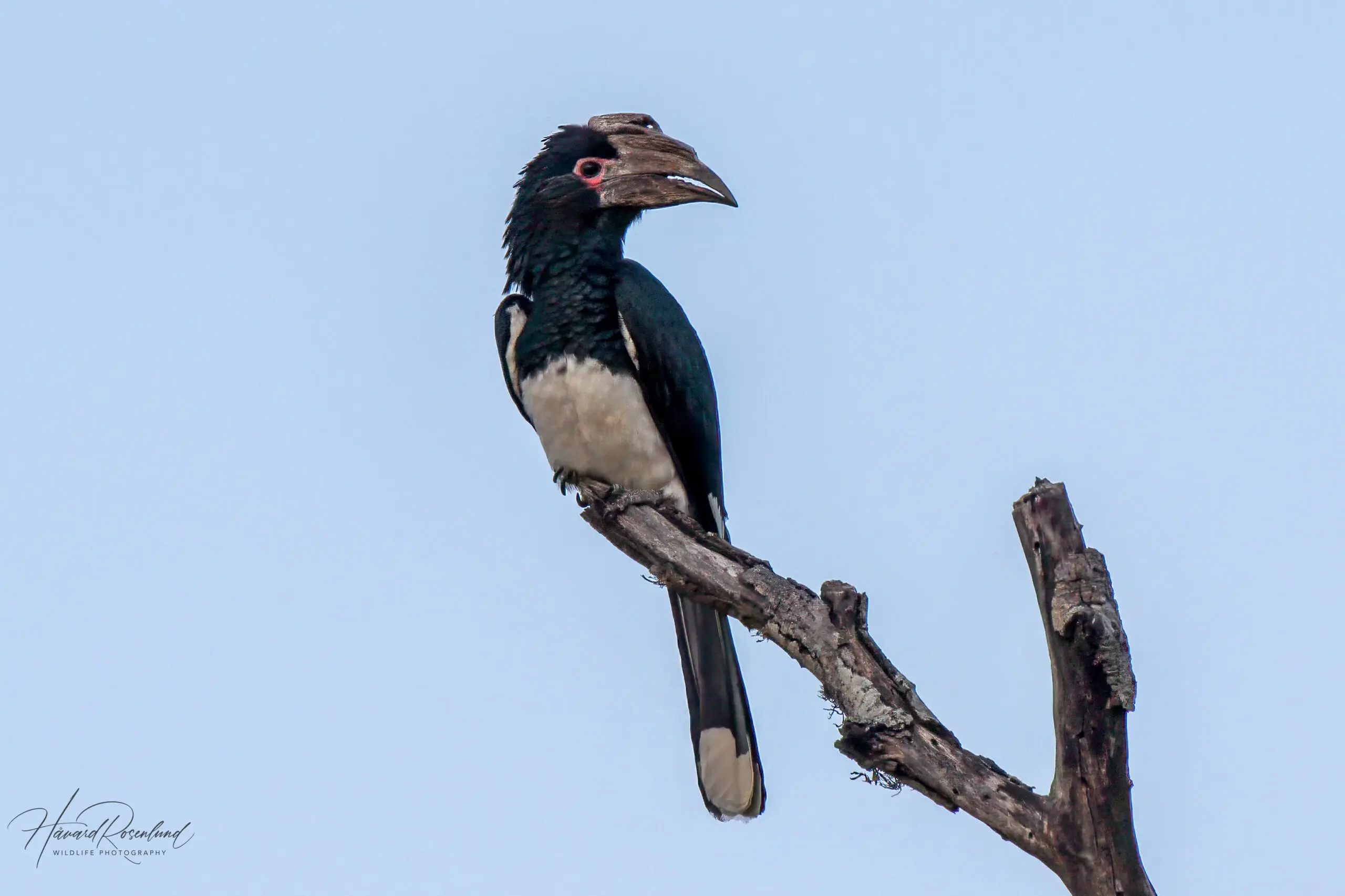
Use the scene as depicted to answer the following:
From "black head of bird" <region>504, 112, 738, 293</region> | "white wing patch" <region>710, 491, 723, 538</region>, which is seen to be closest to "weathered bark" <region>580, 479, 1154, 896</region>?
"white wing patch" <region>710, 491, 723, 538</region>

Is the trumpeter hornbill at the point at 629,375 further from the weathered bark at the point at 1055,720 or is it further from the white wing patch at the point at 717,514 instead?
the weathered bark at the point at 1055,720

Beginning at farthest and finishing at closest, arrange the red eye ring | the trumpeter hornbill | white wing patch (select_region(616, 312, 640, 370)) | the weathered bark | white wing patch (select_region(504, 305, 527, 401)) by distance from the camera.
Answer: the red eye ring, white wing patch (select_region(504, 305, 527, 401)), white wing patch (select_region(616, 312, 640, 370)), the trumpeter hornbill, the weathered bark

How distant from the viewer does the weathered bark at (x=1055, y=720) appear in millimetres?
3248

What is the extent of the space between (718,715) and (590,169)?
2391 millimetres

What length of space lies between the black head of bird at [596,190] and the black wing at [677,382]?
27 cm

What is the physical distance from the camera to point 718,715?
17.4 ft

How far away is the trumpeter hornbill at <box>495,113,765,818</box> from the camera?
17.6ft

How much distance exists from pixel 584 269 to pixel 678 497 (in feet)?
3.28

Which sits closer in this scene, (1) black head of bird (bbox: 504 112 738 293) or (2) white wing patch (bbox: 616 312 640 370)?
(2) white wing patch (bbox: 616 312 640 370)

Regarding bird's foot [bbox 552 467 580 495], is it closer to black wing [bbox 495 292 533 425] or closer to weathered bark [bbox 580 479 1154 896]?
black wing [bbox 495 292 533 425]

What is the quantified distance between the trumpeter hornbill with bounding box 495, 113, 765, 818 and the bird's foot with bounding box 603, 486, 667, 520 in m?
0.39

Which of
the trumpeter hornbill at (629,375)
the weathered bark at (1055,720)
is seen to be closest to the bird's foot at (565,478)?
the trumpeter hornbill at (629,375)

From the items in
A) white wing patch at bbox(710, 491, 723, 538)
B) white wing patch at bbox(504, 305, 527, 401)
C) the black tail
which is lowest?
the black tail

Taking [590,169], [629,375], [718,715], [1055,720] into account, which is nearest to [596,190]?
[590,169]
